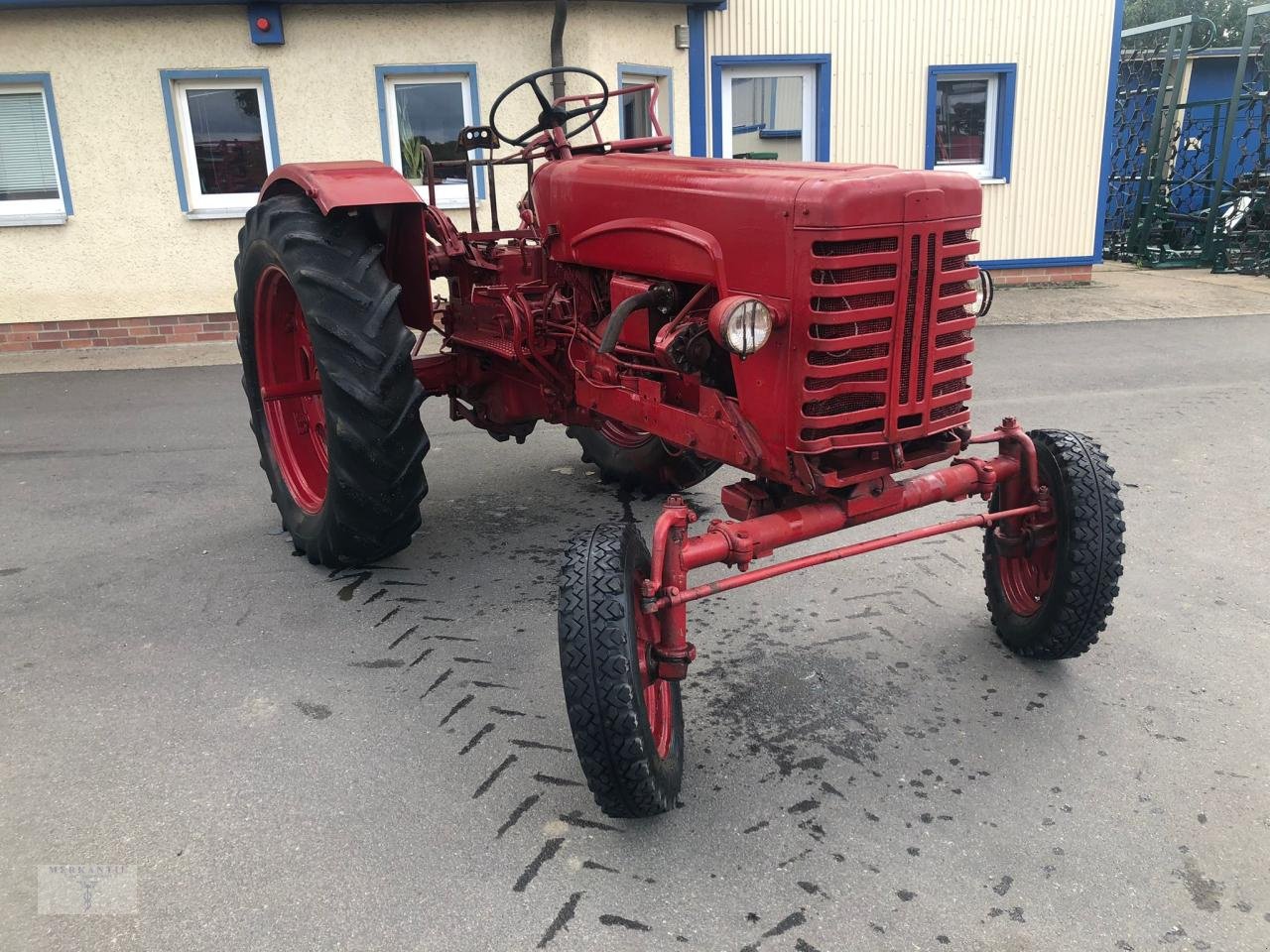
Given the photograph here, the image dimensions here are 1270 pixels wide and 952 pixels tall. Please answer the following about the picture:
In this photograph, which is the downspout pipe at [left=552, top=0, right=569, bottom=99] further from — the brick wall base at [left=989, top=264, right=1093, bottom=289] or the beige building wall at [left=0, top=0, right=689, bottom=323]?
the brick wall base at [left=989, top=264, right=1093, bottom=289]

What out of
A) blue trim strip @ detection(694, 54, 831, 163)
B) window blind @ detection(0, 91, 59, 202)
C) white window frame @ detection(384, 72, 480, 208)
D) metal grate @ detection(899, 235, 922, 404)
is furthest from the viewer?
blue trim strip @ detection(694, 54, 831, 163)

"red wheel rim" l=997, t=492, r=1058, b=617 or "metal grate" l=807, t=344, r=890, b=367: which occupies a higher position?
"metal grate" l=807, t=344, r=890, b=367

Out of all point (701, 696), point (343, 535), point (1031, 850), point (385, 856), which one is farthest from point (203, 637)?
point (1031, 850)

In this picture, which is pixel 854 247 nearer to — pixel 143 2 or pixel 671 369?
pixel 671 369

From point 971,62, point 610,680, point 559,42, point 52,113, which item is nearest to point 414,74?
point 559,42

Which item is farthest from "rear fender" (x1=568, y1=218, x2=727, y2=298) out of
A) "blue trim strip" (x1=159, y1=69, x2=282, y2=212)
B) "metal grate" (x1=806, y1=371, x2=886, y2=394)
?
"blue trim strip" (x1=159, y1=69, x2=282, y2=212)

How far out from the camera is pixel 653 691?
100 inches

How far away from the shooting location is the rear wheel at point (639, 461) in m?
4.26

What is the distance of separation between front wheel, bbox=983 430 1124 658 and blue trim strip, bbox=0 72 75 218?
27.1 feet

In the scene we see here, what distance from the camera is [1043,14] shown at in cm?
994

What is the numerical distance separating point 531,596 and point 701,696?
3.05ft

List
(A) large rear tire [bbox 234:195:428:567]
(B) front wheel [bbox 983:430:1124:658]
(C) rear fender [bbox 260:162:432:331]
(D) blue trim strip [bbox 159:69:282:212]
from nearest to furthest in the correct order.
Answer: (B) front wheel [bbox 983:430:1124:658] < (A) large rear tire [bbox 234:195:428:567] < (C) rear fender [bbox 260:162:432:331] < (D) blue trim strip [bbox 159:69:282:212]

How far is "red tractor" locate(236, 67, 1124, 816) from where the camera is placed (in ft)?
7.78

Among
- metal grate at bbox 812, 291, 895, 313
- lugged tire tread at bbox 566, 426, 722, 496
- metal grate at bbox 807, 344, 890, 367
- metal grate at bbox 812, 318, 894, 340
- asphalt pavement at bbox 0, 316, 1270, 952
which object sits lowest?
asphalt pavement at bbox 0, 316, 1270, 952
